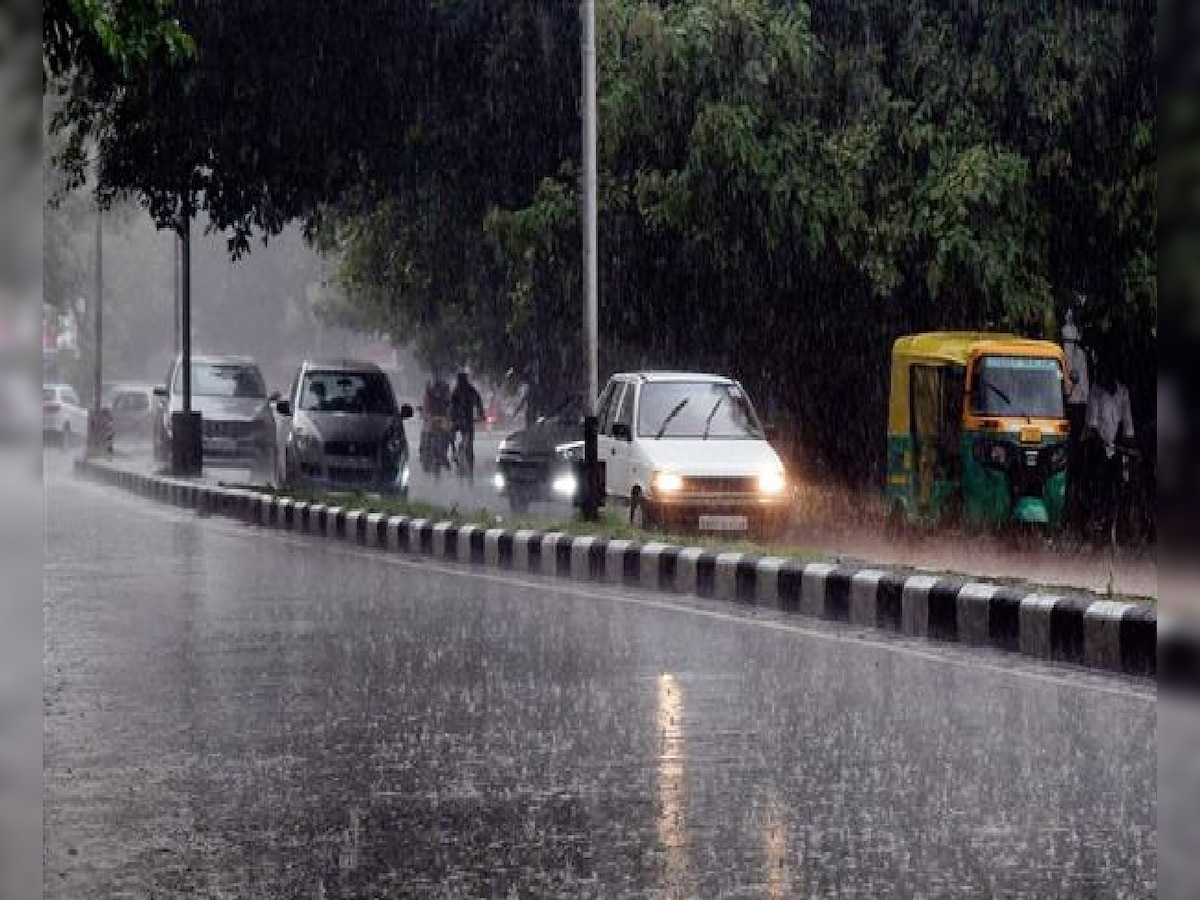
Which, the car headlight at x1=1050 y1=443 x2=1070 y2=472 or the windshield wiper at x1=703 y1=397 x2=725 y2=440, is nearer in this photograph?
the car headlight at x1=1050 y1=443 x2=1070 y2=472

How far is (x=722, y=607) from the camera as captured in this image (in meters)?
17.1

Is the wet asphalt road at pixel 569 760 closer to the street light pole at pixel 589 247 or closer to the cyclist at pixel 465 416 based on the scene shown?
the street light pole at pixel 589 247

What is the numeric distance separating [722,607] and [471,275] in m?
16.5

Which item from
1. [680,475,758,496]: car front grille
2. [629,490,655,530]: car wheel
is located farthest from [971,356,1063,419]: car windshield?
[629,490,655,530]: car wheel

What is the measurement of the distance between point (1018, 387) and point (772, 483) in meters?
2.31

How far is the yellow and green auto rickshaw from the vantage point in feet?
73.0

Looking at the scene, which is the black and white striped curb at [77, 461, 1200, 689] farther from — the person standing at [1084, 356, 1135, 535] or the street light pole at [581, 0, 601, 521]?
the person standing at [1084, 356, 1135, 535]

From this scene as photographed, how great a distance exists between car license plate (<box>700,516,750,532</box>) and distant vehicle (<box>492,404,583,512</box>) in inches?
256

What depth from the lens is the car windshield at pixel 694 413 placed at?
76.3ft

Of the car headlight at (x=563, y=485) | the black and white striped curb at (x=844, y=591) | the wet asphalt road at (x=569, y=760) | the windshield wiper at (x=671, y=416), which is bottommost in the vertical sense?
the wet asphalt road at (x=569, y=760)

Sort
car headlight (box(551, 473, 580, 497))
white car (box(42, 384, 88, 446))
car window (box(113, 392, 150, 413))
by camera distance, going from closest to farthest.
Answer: car headlight (box(551, 473, 580, 497)) → white car (box(42, 384, 88, 446)) → car window (box(113, 392, 150, 413))

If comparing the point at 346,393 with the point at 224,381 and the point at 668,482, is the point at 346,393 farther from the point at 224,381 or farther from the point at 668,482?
the point at 668,482

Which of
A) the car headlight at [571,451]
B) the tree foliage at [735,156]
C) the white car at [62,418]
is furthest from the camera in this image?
the white car at [62,418]

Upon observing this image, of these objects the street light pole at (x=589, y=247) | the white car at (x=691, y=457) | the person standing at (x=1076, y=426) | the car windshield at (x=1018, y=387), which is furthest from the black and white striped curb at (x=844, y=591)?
the person standing at (x=1076, y=426)
